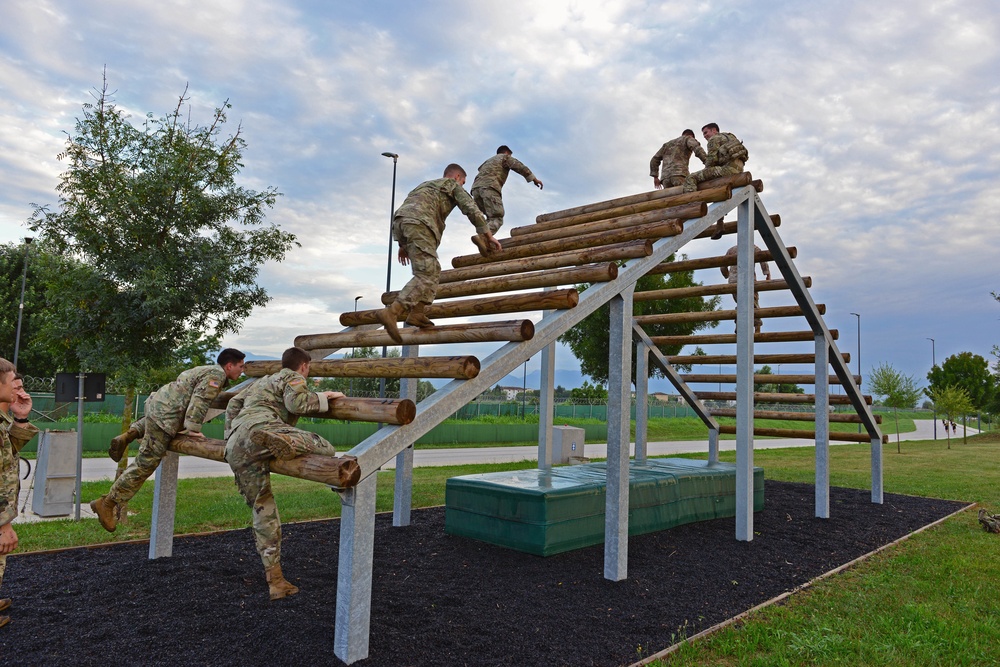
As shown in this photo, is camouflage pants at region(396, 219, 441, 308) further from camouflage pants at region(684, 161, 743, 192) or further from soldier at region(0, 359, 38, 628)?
camouflage pants at region(684, 161, 743, 192)

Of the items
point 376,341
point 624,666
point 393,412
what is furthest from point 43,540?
point 624,666

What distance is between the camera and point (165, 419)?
18.2 feet

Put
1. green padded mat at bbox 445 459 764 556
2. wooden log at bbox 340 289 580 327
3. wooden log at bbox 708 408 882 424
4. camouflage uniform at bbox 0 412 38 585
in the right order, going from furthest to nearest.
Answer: wooden log at bbox 708 408 882 424
green padded mat at bbox 445 459 764 556
wooden log at bbox 340 289 580 327
camouflage uniform at bbox 0 412 38 585

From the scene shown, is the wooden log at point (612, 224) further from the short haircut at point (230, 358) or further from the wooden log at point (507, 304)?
the short haircut at point (230, 358)

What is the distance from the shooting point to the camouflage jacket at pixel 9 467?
158 inches

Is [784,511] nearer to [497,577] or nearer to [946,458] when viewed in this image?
[497,577]

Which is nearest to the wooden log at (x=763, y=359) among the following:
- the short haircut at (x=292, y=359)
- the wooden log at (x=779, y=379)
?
the wooden log at (x=779, y=379)

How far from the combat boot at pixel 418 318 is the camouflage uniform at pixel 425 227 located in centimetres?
5

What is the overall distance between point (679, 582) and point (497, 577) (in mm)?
1617

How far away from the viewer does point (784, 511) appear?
938cm

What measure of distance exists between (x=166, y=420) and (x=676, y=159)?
7.32 m

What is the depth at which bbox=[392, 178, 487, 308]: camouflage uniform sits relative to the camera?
5.53 metres

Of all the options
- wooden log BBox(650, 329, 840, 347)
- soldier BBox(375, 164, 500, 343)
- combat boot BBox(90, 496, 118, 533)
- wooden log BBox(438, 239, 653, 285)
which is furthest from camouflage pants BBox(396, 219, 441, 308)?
wooden log BBox(650, 329, 840, 347)

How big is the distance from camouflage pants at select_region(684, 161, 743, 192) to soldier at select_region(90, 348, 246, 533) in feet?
19.6
